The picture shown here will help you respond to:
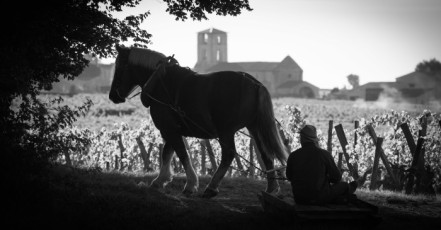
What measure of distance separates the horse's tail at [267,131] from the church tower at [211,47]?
381 feet

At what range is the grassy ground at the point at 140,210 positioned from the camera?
18.2 ft

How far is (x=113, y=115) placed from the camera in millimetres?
42469

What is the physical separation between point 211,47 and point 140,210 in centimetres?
11947

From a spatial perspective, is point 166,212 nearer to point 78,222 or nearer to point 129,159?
point 78,222

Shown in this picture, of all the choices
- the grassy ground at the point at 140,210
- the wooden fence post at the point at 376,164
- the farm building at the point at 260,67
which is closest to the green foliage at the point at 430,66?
the farm building at the point at 260,67

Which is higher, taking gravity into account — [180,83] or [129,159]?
[180,83]

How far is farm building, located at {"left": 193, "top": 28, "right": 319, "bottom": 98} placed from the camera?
99.2 m

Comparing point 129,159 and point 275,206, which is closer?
point 275,206

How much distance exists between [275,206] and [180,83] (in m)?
3.14

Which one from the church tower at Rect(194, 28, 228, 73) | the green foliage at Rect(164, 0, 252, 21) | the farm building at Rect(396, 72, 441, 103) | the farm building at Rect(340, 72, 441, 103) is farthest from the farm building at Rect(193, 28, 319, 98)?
the green foliage at Rect(164, 0, 252, 21)

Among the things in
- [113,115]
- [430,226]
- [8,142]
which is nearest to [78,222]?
[8,142]

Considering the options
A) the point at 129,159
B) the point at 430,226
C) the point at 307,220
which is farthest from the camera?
the point at 129,159

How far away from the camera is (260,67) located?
11500 cm

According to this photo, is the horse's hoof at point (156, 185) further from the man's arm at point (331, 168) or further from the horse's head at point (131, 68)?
the man's arm at point (331, 168)
